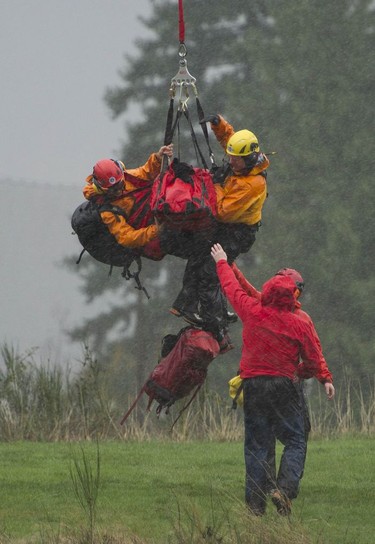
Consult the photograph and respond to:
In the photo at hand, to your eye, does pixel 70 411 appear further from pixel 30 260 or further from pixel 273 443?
pixel 30 260

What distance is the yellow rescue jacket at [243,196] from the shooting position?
28.8ft

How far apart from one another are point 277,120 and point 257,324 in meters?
24.9

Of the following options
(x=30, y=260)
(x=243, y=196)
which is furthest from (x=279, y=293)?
(x=30, y=260)

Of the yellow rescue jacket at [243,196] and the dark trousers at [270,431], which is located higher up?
the yellow rescue jacket at [243,196]

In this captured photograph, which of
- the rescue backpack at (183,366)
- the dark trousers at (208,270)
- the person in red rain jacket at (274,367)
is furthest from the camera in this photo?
the person in red rain jacket at (274,367)

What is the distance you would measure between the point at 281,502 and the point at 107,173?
8.67ft

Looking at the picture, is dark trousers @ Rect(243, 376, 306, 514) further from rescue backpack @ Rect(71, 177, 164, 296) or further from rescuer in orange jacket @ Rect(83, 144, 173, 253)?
rescuer in orange jacket @ Rect(83, 144, 173, 253)

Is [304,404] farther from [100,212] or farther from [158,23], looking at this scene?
[158,23]

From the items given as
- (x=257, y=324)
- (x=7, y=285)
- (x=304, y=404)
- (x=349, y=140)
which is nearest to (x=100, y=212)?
(x=257, y=324)

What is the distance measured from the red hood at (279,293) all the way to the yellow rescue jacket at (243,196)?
85cm

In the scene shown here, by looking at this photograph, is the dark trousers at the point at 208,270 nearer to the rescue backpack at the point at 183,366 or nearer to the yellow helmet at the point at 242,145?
Result: the rescue backpack at the point at 183,366

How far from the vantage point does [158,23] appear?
38.2 metres

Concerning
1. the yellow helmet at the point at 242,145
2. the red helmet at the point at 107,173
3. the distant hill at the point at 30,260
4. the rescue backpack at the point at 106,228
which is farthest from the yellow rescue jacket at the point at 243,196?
the distant hill at the point at 30,260

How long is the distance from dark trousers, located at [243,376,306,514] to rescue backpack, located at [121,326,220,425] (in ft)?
1.59
